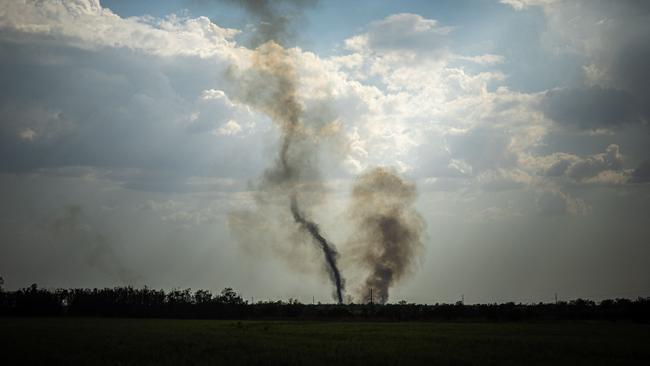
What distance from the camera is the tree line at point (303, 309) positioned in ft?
445

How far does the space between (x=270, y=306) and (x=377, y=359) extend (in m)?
139

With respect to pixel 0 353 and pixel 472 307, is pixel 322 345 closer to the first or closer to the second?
pixel 0 353

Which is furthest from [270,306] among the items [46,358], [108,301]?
[46,358]

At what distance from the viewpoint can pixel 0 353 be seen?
42.4 meters

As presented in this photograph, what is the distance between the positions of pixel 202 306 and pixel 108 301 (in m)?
34.3

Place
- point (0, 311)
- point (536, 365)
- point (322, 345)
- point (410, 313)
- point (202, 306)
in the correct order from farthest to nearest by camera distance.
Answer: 1. point (202, 306)
2. point (0, 311)
3. point (410, 313)
4. point (322, 345)
5. point (536, 365)

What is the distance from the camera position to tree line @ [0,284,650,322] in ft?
445

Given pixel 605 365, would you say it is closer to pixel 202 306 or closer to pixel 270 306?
pixel 270 306

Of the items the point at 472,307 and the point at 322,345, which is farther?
the point at 472,307

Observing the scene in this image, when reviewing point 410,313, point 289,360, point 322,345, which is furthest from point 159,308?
point 289,360

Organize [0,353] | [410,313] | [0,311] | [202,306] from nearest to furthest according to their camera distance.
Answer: [0,353], [410,313], [0,311], [202,306]

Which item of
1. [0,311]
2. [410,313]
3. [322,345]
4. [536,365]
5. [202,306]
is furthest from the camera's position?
[202,306]

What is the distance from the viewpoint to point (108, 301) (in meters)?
196

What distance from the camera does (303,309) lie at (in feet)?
568
